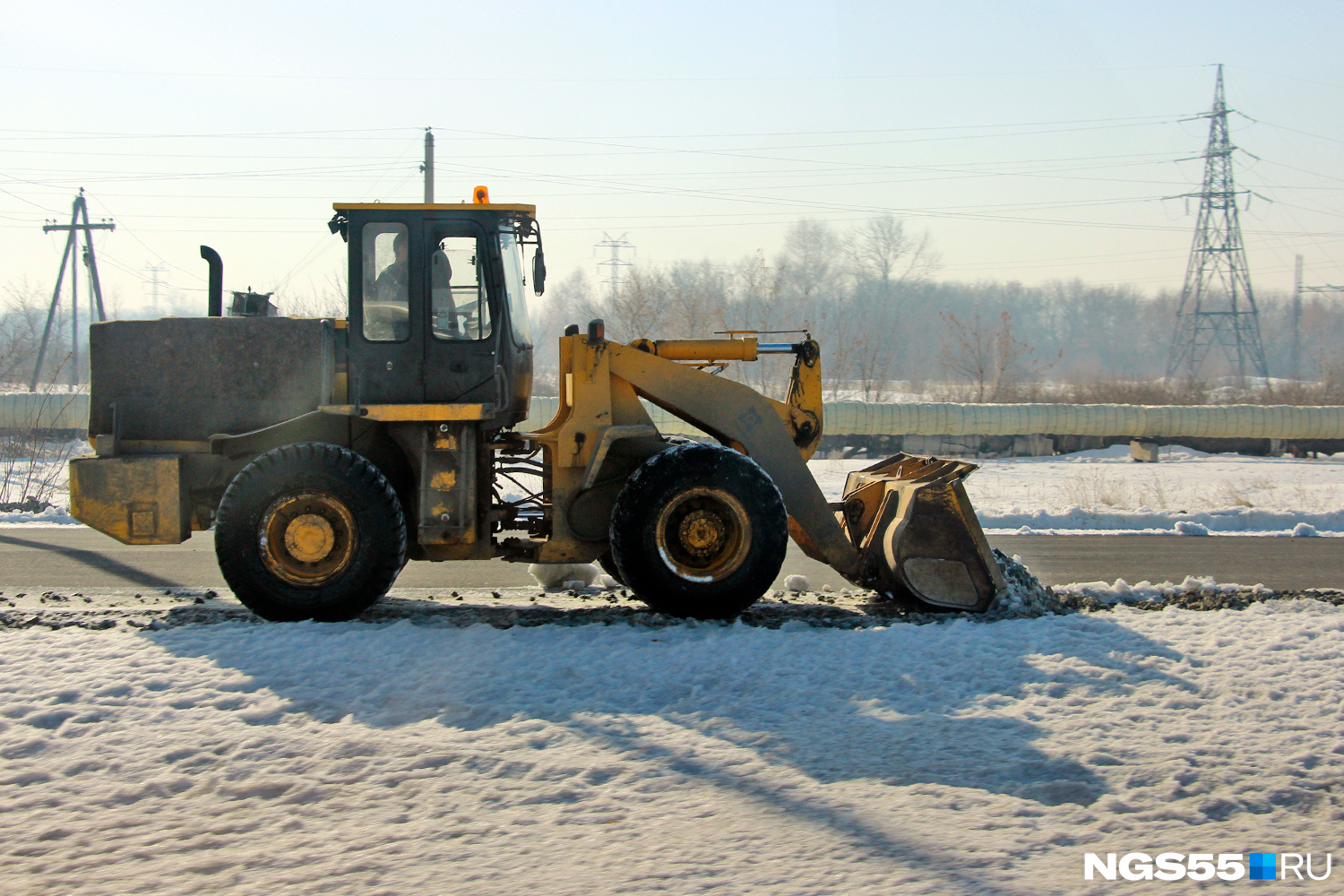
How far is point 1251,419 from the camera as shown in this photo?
864 inches

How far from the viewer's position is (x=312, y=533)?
6512 mm

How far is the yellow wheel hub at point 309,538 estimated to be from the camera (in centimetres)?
649

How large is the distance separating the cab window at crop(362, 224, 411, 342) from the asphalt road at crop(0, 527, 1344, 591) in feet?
7.29

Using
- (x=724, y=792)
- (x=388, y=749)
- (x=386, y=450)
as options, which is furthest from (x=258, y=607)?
(x=724, y=792)

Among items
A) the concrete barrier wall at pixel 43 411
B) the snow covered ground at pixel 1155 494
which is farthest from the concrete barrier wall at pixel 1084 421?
the concrete barrier wall at pixel 43 411

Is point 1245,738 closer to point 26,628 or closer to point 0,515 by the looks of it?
point 26,628

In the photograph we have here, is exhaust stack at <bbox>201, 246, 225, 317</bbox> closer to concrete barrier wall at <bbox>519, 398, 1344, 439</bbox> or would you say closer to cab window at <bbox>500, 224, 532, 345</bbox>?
cab window at <bbox>500, 224, 532, 345</bbox>

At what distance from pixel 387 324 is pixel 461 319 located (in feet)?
1.54

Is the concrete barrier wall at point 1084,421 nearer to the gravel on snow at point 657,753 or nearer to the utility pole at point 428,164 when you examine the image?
the utility pole at point 428,164

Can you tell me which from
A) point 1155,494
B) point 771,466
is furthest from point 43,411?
point 1155,494

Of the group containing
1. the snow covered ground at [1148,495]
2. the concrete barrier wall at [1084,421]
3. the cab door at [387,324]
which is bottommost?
the snow covered ground at [1148,495]

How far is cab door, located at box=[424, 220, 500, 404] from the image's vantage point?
6773 mm

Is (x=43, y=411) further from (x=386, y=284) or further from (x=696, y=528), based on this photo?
(x=696, y=528)

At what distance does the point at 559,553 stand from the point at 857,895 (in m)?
4.02
